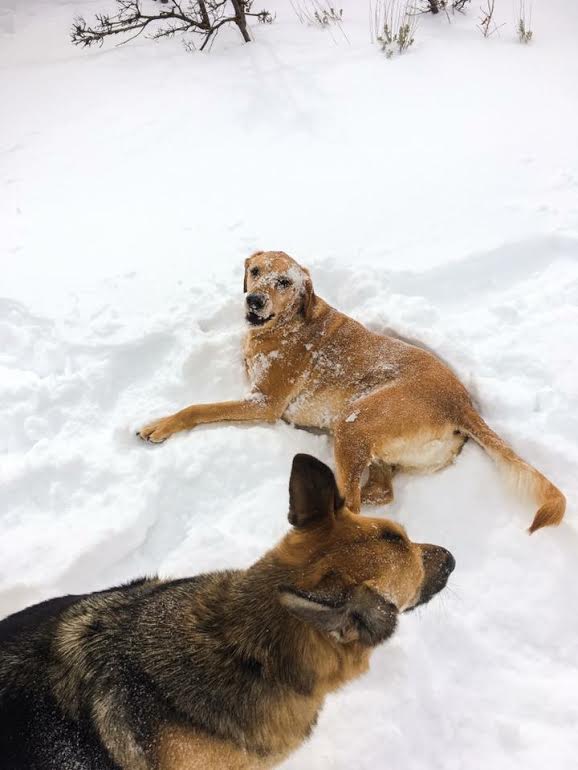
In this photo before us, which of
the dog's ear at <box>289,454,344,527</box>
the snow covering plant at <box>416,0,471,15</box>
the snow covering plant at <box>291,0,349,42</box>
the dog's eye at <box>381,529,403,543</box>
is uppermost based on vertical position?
the snow covering plant at <box>291,0,349,42</box>

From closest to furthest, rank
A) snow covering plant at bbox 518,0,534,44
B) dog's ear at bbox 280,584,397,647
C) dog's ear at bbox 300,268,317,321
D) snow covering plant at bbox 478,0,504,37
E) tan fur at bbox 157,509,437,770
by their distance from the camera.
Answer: dog's ear at bbox 280,584,397,647 < tan fur at bbox 157,509,437,770 < dog's ear at bbox 300,268,317,321 < snow covering plant at bbox 518,0,534,44 < snow covering plant at bbox 478,0,504,37

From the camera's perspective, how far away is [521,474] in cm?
304

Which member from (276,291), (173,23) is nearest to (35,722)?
(276,291)

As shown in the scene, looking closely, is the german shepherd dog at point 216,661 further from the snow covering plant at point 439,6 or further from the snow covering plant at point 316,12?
the snow covering plant at point 439,6

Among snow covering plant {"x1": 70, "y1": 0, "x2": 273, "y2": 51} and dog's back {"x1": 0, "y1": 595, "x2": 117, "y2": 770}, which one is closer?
dog's back {"x1": 0, "y1": 595, "x2": 117, "y2": 770}

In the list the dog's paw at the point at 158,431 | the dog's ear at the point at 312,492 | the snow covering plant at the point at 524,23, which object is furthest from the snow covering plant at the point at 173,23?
the dog's ear at the point at 312,492

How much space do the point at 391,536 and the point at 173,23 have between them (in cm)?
1016

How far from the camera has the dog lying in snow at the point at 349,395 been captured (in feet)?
11.1

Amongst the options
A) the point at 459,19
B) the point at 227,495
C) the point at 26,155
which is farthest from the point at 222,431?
the point at 459,19

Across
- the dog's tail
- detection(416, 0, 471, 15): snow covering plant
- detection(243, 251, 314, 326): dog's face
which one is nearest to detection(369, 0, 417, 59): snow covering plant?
detection(416, 0, 471, 15): snow covering plant

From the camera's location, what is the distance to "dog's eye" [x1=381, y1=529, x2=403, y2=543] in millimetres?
1973

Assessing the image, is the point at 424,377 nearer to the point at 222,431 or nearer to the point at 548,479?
the point at 548,479

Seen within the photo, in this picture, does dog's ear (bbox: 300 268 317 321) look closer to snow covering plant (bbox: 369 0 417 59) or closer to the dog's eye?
the dog's eye

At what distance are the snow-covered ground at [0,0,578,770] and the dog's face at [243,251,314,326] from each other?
0.50m
